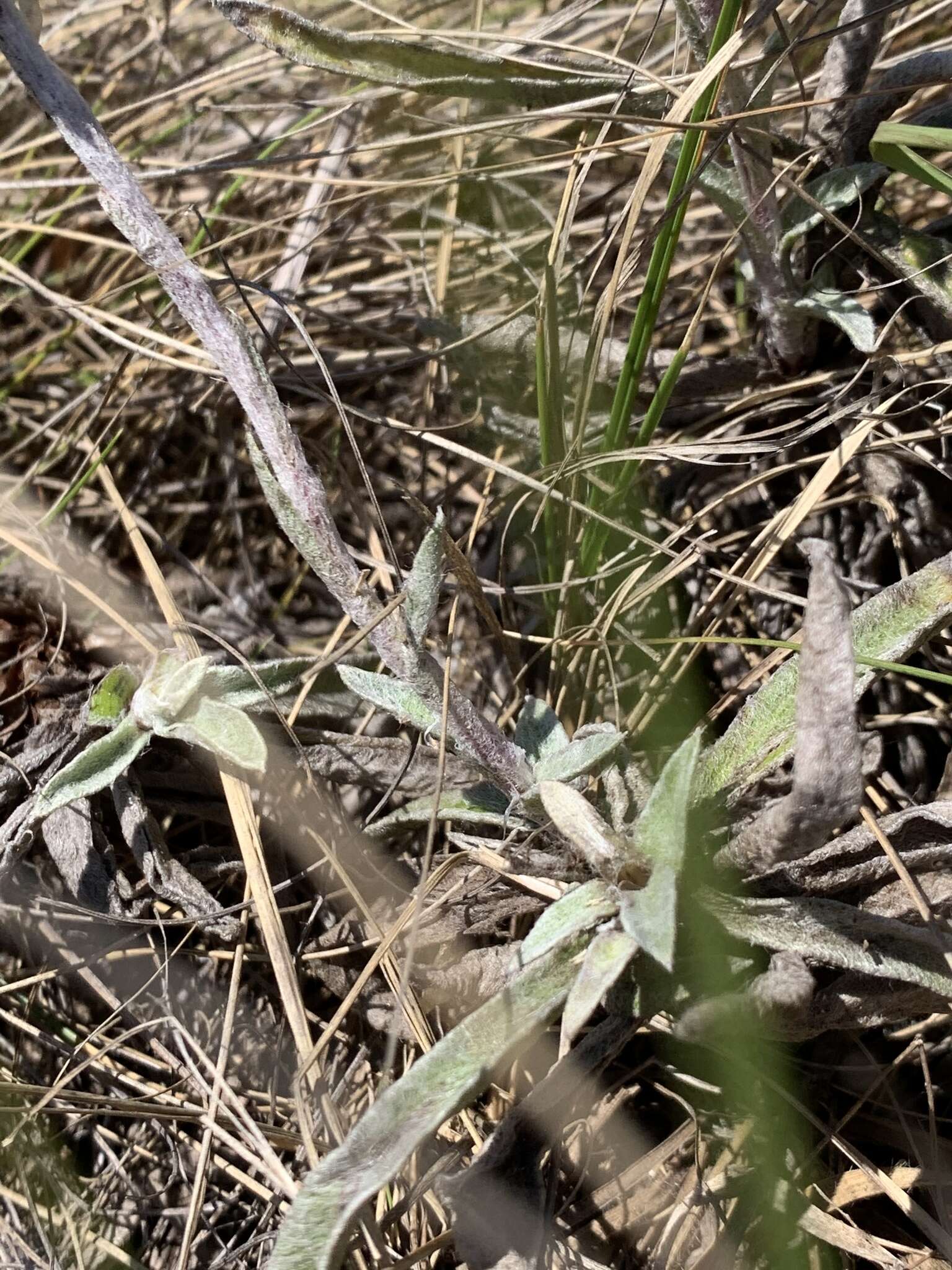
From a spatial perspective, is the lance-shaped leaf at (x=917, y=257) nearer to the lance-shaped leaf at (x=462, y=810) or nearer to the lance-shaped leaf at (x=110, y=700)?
the lance-shaped leaf at (x=462, y=810)

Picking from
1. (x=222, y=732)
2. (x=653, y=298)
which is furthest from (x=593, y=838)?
(x=653, y=298)

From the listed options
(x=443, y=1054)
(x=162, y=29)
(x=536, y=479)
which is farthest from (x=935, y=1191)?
(x=162, y=29)

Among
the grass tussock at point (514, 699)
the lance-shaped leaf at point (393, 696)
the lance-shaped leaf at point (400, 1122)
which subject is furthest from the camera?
the lance-shaped leaf at point (393, 696)

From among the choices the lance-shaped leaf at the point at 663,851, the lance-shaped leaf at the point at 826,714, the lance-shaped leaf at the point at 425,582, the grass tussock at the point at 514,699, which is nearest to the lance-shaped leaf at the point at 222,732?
the grass tussock at the point at 514,699

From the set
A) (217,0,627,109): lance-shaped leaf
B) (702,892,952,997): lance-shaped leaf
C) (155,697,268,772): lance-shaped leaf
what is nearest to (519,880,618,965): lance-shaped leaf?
(702,892,952,997): lance-shaped leaf

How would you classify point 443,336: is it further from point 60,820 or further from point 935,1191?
point 935,1191

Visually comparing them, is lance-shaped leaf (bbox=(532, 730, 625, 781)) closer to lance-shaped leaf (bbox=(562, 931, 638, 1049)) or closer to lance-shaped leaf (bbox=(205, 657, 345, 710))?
lance-shaped leaf (bbox=(562, 931, 638, 1049))
